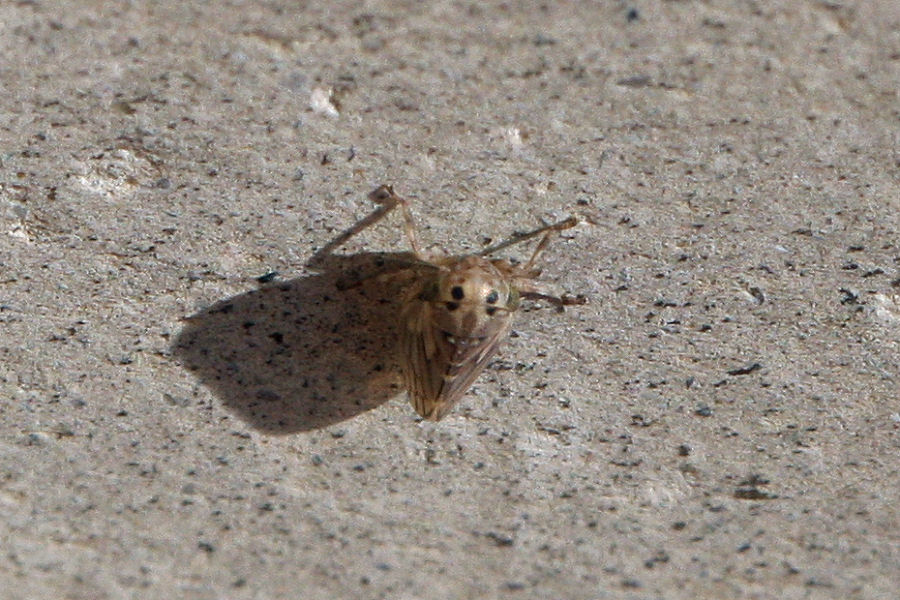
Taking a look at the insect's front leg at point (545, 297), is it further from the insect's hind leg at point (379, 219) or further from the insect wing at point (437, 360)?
the insect's hind leg at point (379, 219)

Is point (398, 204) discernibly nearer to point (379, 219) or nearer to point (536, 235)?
point (379, 219)

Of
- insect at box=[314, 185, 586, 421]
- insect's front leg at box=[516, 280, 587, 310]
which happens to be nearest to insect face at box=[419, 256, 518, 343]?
insect at box=[314, 185, 586, 421]

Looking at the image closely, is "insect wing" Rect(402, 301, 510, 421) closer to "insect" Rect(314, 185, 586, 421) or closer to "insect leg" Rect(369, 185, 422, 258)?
"insect" Rect(314, 185, 586, 421)

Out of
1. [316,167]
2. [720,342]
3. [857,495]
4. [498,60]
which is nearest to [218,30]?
[316,167]

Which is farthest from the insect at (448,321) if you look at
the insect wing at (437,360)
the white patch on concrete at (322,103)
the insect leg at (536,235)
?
the white patch on concrete at (322,103)

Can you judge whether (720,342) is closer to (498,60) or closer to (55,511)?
(498,60)

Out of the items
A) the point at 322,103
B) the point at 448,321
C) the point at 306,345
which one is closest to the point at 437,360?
the point at 448,321
